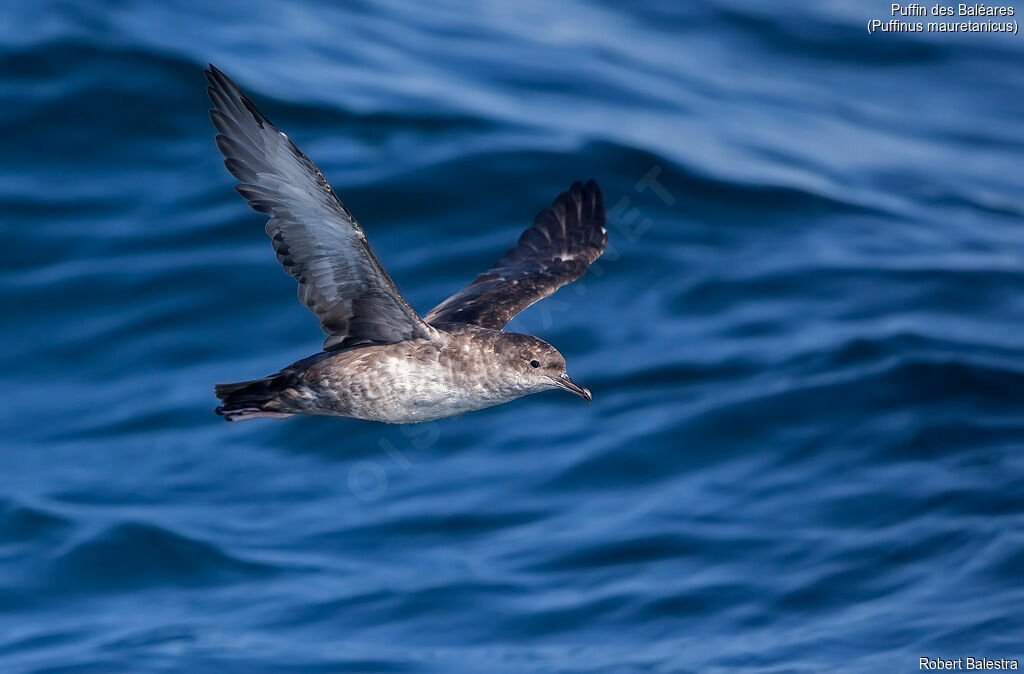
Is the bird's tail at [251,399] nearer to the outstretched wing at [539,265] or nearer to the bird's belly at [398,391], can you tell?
the bird's belly at [398,391]

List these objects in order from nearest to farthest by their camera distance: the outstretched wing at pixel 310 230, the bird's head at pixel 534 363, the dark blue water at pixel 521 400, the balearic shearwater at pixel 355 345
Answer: the outstretched wing at pixel 310 230
the balearic shearwater at pixel 355 345
the bird's head at pixel 534 363
the dark blue water at pixel 521 400

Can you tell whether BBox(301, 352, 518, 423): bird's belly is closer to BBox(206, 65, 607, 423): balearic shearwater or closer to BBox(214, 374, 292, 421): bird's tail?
BBox(206, 65, 607, 423): balearic shearwater

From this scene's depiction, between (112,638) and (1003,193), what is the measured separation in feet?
44.7

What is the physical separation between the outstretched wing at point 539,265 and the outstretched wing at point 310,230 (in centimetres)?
108

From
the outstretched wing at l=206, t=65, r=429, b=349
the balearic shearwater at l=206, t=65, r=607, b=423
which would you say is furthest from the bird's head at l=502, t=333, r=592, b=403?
the outstretched wing at l=206, t=65, r=429, b=349

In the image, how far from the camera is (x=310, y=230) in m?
7.10

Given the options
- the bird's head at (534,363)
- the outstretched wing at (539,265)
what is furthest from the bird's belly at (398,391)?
the outstretched wing at (539,265)

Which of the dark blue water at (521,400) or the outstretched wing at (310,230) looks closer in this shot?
the outstretched wing at (310,230)

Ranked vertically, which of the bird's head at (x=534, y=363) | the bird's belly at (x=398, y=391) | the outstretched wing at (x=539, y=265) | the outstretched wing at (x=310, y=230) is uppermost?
the outstretched wing at (x=539, y=265)

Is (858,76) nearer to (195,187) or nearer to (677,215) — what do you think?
(677,215)

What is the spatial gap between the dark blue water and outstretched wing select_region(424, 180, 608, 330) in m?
4.29

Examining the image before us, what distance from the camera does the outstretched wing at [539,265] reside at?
8.84 metres

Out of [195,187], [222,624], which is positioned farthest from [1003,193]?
[222,624]

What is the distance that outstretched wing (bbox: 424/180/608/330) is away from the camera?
8.84 m
